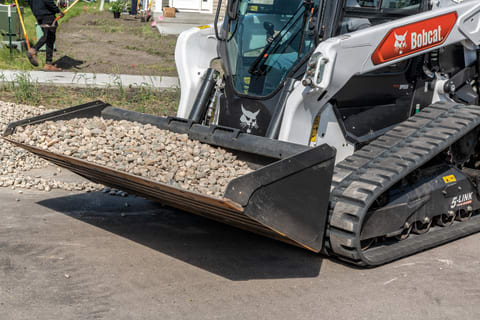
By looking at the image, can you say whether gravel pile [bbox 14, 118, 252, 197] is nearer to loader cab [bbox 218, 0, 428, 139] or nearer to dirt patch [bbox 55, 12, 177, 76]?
loader cab [bbox 218, 0, 428, 139]

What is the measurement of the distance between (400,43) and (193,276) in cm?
264

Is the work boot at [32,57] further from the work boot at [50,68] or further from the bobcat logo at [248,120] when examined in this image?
the bobcat logo at [248,120]

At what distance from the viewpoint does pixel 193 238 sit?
18.3ft

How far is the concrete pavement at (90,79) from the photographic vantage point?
1132cm

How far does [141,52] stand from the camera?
52.3 ft

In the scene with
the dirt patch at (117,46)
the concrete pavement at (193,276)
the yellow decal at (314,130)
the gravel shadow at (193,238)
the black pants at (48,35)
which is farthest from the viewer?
the dirt patch at (117,46)

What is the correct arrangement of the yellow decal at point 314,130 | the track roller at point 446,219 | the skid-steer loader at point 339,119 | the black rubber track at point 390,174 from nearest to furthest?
1. the skid-steer loader at point 339,119
2. the black rubber track at point 390,174
3. the yellow decal at point 314,130
4. the track roller at point 446,219

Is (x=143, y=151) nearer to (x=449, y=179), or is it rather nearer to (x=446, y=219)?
(x=449, y=179)

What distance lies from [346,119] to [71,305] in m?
2.83

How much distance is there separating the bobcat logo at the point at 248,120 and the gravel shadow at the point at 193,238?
94 centimetres

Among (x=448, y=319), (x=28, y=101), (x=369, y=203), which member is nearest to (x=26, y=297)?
(x=369, y=203)

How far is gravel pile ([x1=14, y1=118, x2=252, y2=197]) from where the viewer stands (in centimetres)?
460

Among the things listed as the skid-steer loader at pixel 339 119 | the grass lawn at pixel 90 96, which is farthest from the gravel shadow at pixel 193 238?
the grass lawn at pixel 90 96

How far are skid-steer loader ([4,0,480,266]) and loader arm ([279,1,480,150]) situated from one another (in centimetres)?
1
